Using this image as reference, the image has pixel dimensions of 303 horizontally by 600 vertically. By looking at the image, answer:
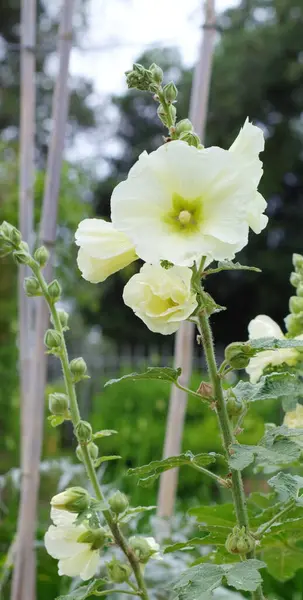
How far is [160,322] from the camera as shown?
1.38ft

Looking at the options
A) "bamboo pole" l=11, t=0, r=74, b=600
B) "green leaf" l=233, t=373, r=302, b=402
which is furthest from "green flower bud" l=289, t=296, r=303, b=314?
"bamboo pole" l=11, t=0, r=74, b=600

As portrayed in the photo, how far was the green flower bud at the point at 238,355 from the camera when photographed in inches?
17.2

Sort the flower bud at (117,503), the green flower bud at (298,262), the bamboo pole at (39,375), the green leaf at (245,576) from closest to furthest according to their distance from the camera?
the green leaf at (245,576), the flower bud at (117,503), the green flower bud at (298,262), the bamboo pole at (39,375)

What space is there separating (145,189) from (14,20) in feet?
32.5

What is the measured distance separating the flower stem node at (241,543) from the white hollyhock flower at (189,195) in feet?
0.52

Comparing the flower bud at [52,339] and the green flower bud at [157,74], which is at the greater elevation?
the green flower bud at [157,74]

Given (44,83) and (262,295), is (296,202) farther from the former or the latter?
(44,83)

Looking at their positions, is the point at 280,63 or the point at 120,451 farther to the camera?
the point at 280,63

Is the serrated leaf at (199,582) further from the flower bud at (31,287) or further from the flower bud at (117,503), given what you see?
the flower bud at (31,287)

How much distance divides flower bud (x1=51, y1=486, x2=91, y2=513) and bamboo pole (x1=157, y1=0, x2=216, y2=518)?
0.57 m

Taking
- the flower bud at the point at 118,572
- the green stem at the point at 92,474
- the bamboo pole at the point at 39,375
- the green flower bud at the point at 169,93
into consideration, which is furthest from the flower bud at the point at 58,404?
the bamboo pole at the point at 39,375

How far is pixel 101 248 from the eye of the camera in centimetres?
44

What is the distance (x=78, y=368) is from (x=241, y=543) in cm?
18

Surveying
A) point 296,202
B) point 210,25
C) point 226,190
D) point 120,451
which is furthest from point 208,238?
point 296,202
